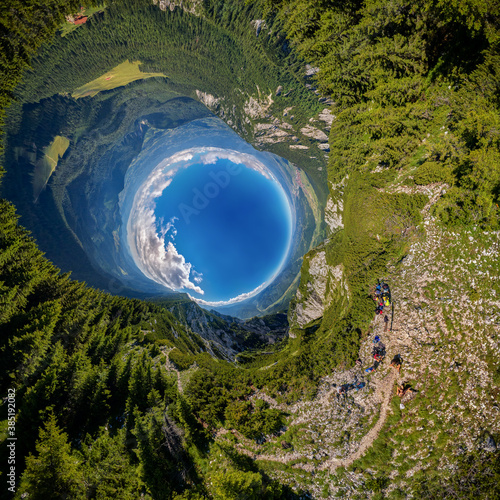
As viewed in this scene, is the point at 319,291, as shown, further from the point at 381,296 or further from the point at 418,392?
the point at 418,392

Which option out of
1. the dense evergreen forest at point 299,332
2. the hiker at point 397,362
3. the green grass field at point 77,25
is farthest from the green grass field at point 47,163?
the hiker at point 397,362

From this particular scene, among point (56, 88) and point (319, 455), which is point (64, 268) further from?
point (319, 455)

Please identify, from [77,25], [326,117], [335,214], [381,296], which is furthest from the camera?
[326,117]

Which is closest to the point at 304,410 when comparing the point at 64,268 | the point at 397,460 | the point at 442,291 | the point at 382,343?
the point at 397,460

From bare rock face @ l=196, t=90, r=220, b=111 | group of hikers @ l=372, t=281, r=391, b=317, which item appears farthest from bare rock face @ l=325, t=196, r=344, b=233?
bare rock face @ l=196, t=90, r=220, b=111

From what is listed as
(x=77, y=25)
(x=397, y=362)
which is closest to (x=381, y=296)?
(x=397, y=362)

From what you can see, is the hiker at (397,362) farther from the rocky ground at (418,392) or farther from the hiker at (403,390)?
the hiker at (403,390)
